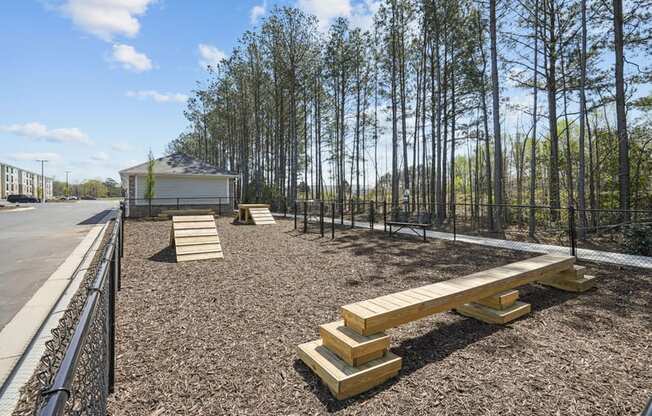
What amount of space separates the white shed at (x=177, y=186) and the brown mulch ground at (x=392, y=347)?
12.8 metres

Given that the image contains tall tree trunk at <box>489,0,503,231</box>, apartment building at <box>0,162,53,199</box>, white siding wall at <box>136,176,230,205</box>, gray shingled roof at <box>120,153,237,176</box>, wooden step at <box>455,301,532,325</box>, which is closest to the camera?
wooden step at <box>455,301,532,325</box>

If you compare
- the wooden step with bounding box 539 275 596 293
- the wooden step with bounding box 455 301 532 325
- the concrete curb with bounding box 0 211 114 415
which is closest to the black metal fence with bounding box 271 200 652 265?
the wooden step with bounding box 539 275 596 293

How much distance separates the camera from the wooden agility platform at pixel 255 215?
13.2 meters

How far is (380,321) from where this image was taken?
252 centimetres

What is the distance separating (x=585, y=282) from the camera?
4574 millimetres

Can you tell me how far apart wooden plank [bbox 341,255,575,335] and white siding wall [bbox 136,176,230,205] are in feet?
55.2

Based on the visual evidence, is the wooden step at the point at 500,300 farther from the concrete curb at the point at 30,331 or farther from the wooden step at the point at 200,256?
the wooden step at the point at 200,256

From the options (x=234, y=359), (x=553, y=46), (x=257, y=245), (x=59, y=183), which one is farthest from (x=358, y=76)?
(x=59, y=183)

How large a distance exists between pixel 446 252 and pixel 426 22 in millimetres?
10554

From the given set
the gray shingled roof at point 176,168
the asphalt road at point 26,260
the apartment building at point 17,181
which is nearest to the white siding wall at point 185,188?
the gray shingled roof at point 176,168

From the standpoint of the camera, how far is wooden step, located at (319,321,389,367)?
7.84 feet

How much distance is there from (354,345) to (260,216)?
11563 millimetres

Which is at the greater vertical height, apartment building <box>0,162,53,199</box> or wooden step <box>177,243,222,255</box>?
apartment building <box>0,162,53,199</box>

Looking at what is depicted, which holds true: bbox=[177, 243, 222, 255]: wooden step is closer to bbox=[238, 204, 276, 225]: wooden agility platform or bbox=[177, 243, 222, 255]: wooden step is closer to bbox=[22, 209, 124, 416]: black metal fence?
bbox=[22, 209, 124, 416]: black metal fence
